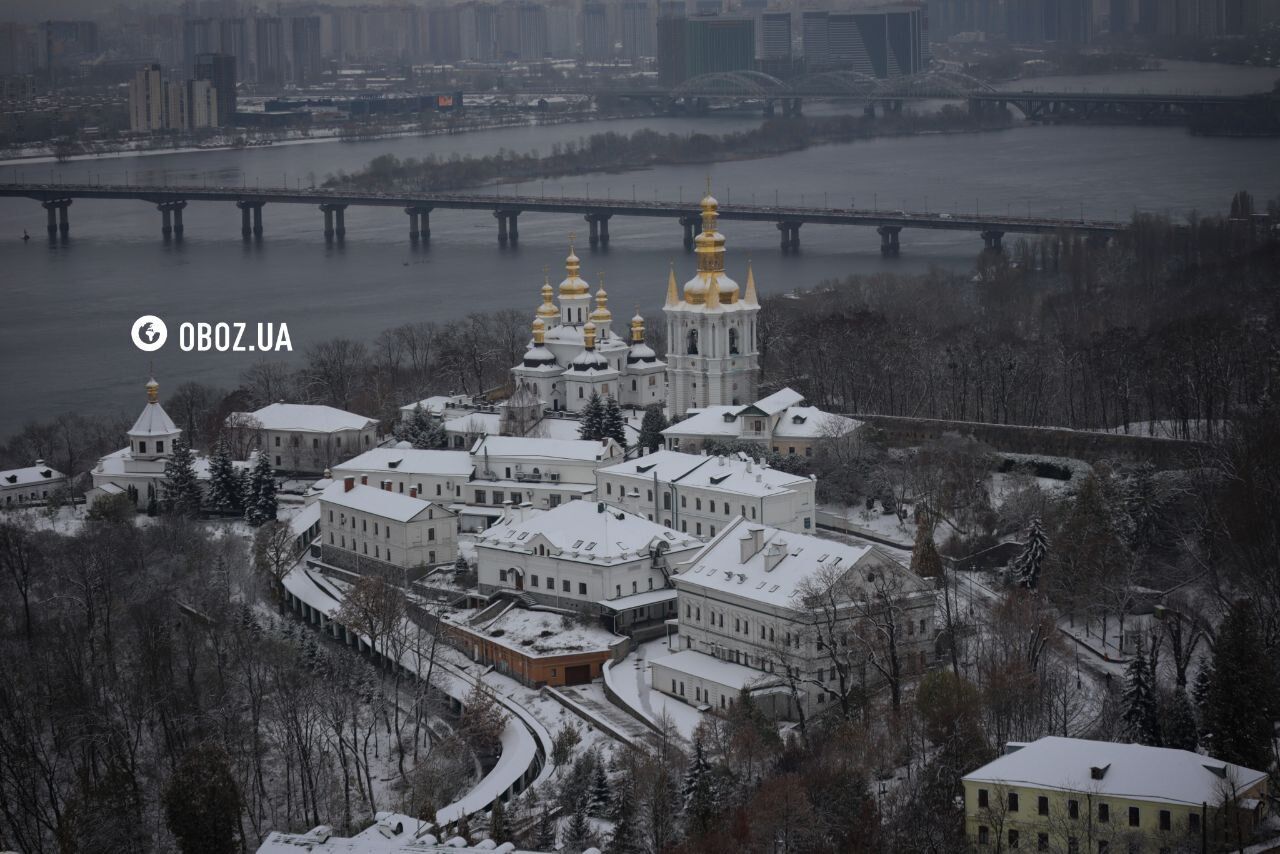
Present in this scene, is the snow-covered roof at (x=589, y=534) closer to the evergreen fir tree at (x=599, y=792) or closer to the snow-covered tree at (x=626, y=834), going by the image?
the evergreen fir tree at (x=599, y=792)

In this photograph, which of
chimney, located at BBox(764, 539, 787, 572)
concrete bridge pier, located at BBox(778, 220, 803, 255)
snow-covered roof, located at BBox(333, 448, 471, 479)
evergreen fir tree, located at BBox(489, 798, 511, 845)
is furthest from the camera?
concrete bridge pier, located at BBox(778, 220, 803, 255)

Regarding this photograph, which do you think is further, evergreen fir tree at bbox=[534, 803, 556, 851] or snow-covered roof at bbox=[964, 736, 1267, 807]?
evergreen fir tree at bbox=[534, 803, 556, 851]

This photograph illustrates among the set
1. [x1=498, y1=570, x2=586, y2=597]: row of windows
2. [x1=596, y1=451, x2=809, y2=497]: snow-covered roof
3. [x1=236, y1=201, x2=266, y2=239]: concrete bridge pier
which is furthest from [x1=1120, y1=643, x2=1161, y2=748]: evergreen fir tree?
[x1=236, y1=201, x2=266, y2=239]: concrete bridge pier

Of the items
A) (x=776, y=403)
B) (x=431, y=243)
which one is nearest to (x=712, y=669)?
(x=776, y=403)

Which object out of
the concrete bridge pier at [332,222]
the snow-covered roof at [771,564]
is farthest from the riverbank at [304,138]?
the snow-covered roof at [771,564]

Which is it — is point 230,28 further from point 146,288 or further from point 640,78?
point 146,288

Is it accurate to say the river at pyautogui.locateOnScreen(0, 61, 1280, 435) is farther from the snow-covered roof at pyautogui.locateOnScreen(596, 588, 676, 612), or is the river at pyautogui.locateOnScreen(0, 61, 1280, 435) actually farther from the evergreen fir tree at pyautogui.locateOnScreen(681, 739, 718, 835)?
the evergreen fir tree at pyautogui.locateOnScreen(681, 739, 718, 835)

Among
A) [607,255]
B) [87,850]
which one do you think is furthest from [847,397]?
[607,255]
